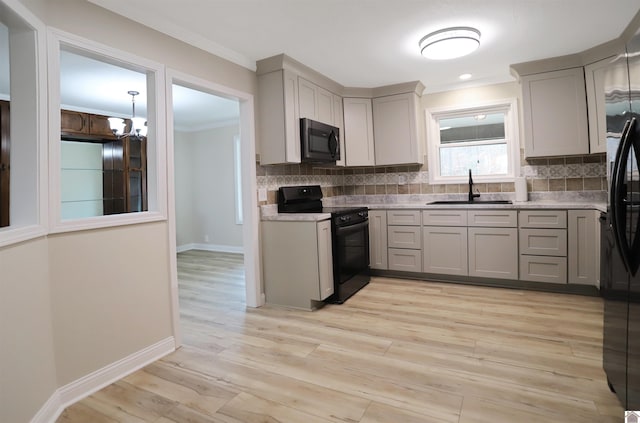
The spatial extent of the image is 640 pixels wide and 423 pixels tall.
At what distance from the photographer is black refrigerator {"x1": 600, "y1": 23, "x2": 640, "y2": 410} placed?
1336mm

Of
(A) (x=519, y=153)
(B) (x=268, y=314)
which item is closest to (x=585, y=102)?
(A) (x=519, y=153)

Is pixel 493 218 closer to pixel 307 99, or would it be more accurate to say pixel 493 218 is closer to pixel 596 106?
pixel 596 106

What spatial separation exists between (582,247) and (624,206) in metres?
2.23

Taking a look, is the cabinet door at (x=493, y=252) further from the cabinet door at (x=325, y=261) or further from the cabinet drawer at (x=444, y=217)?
the cabinet door at (x=325, y=261)

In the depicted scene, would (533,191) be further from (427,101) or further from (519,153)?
(427,101)

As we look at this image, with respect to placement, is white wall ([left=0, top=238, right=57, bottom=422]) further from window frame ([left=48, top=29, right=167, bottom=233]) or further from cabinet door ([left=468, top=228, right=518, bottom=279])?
cabinet door ([left=468, top=228, right=518, bottom=279])

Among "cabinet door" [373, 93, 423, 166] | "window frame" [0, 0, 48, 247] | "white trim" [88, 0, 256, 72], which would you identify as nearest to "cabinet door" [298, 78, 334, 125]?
"white trim" [88, 0, 256, 72]

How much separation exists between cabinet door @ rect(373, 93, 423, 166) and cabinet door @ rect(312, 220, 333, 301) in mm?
1542

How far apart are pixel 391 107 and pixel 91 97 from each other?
12.5 ft

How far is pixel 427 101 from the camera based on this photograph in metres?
4.40

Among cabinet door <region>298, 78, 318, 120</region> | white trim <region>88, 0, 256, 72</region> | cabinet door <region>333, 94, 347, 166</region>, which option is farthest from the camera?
cabinet door <region>333, 94, 347, 166</region>

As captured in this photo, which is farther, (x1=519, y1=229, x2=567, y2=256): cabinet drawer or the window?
the window

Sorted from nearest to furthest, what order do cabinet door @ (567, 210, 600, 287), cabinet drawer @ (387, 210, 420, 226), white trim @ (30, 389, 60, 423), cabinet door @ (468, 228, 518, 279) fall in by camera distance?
1. white trim @ (30, 389, 60, 423)
2. cabinet door @ (567, 210, 600, 287)
3. cabinet door @ (468, 228, 518, 279)
4. cabinet drawer @ (387, 210, 420, 226)

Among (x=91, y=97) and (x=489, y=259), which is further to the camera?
(x=91, y=97)
